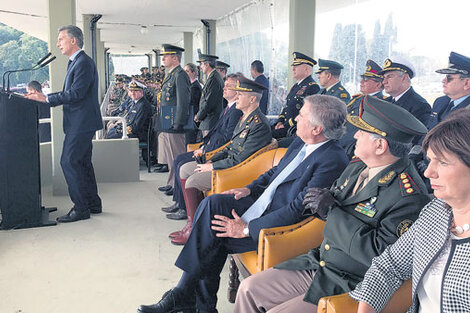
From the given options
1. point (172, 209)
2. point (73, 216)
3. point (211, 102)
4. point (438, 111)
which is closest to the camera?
point (438, 111)

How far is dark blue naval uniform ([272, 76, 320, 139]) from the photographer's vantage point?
4.49 metres

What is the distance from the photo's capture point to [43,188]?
203 inches

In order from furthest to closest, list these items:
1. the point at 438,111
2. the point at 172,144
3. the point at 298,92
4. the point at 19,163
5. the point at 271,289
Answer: the point at 172,144
the point at 298,92
the point at 19,163
the point at 438,111
the point at 271,289

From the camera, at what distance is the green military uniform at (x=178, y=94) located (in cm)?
516

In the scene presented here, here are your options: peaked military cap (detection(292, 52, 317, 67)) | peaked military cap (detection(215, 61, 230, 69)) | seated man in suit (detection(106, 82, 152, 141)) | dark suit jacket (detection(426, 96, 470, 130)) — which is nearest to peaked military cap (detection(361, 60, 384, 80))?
dark suit jacket (detection(426, 96, 470, 130))

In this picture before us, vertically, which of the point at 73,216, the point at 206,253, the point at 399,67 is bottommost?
the point at 73,216

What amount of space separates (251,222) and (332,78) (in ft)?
7.73

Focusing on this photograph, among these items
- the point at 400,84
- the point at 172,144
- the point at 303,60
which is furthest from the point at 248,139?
the point at 172,144

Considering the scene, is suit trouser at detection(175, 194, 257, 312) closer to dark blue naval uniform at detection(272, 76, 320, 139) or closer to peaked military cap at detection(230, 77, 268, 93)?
peaked military cap at detection(230, 77, 268, 93)

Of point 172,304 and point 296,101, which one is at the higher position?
point 296,101

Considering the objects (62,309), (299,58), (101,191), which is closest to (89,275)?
(62,309)

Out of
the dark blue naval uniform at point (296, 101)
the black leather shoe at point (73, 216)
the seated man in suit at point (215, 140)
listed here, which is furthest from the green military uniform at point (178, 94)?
the black leather shoe at point (73, 216)

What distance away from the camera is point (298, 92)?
179 inches

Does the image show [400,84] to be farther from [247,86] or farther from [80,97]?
[80,97]
